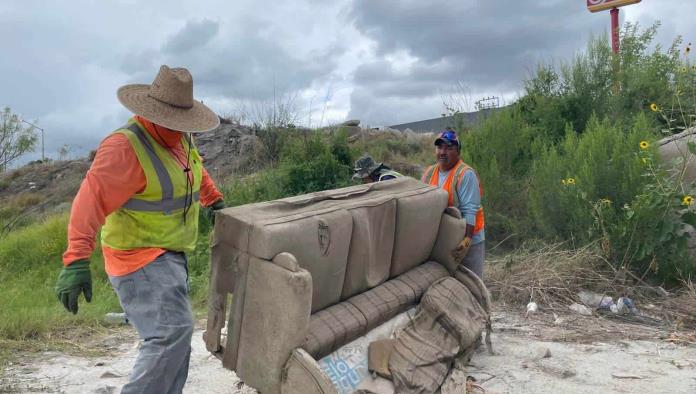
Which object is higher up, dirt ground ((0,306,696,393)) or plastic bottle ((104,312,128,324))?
dirt ground ((0,306,696,393))

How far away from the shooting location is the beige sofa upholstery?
275cm

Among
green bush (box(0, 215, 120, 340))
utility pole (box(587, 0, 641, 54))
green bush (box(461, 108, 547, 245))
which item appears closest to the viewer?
green bush (box(0, 215, 120, 340))

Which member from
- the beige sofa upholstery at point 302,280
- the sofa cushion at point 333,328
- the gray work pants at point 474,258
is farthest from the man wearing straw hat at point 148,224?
the gray work pants at point 474,258

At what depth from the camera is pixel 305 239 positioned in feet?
9.62

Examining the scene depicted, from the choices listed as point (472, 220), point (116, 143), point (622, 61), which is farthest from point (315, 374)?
point (622, 61)

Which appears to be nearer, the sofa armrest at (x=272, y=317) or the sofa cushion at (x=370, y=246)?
the sofa armrest at (x=272, y=317)

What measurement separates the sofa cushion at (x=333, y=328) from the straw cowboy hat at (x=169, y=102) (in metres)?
1.21

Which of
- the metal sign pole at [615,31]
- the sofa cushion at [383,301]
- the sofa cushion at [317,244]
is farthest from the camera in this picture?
the metal sign pole at [615,31]

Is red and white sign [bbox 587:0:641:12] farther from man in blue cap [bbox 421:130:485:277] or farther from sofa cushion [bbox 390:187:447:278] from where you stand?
sofa cushion [bbox 390:187:447:278]

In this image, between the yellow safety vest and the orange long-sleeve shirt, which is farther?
the yellow safety vest

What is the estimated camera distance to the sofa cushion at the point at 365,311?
3.06 m

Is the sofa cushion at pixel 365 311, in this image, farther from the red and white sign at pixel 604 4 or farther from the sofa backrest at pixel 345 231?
the red and white sign at pixel 604 4

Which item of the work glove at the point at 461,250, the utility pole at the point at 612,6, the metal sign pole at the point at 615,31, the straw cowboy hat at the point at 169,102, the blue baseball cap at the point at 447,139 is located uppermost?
the utility pole at the point at 612,6

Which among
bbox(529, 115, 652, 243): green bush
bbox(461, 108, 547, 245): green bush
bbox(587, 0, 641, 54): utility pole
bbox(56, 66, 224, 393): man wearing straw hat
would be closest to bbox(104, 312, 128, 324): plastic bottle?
bbox(56, 66, 224, 393): man wearing straw hat
